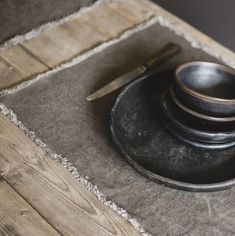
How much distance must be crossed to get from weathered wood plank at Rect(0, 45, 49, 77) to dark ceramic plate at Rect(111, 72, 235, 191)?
0.18m

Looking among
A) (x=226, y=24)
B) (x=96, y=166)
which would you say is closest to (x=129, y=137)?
(x=96, y=166)

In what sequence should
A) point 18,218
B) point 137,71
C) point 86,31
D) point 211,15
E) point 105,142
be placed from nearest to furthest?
point 18,218
point 105,142
point 137,71
point 86,31
point 211,15

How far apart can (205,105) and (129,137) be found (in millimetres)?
131

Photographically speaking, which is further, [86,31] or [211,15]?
[211,15]

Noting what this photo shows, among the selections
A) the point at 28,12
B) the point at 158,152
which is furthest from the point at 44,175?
the point at 28,12

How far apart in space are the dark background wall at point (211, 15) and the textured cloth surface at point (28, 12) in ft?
0.90

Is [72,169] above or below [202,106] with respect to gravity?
below

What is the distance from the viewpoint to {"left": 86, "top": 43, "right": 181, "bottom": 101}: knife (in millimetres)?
872

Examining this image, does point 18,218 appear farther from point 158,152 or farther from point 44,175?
point 158,152

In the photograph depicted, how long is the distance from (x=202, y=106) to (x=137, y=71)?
0.20 meters

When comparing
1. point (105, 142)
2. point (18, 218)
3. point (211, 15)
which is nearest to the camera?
point (18, 218)

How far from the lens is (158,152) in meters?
0.78

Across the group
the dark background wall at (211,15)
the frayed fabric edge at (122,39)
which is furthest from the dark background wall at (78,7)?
the frayed fabric edge at (122,39)

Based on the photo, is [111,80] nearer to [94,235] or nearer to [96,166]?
[96,166]
